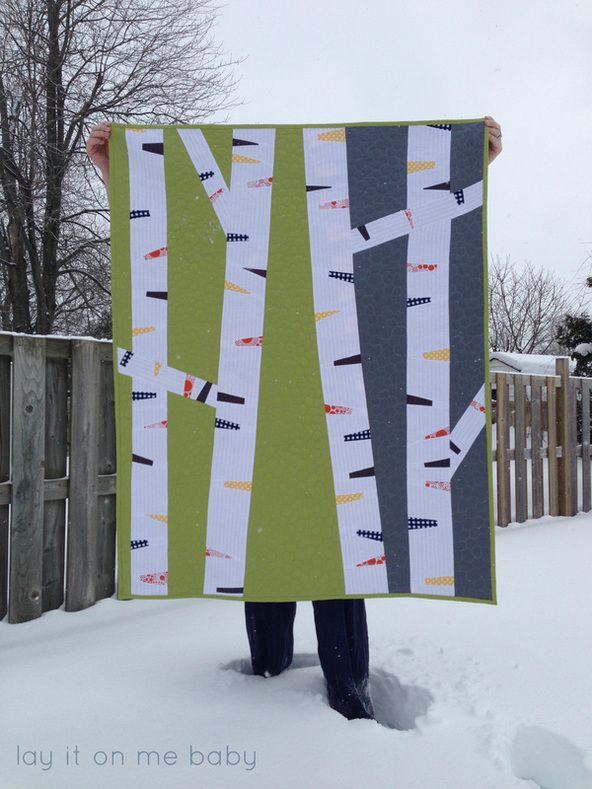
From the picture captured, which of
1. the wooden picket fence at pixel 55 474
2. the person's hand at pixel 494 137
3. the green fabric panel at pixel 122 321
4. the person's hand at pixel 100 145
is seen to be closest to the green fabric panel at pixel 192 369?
the green fabric panel at pixel 122 321

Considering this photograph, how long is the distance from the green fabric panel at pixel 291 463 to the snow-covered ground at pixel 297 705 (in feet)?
1.30

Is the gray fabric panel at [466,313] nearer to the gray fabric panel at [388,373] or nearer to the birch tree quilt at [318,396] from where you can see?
the birch tree quilt at [318,396]

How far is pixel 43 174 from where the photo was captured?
29.6 ft

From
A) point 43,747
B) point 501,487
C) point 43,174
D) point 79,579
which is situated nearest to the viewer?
point 43,747

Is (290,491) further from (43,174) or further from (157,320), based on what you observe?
(43,174)

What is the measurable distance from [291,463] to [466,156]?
1.04 metres

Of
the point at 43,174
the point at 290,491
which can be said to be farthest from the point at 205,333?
the point at 43,174

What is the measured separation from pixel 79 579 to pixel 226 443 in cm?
155

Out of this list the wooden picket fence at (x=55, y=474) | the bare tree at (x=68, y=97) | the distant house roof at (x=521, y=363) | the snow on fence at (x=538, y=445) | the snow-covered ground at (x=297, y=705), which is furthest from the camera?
the distant house roof at (x=521, y=363)

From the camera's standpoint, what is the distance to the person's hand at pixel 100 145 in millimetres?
1941

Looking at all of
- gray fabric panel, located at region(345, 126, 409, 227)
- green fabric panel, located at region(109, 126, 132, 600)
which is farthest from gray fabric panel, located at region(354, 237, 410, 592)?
green fabric panel, located at region(109, 126, 132, 600)

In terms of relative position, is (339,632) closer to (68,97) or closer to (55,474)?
(55,474)

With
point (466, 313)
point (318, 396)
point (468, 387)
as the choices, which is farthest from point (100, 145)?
point (468, 387)

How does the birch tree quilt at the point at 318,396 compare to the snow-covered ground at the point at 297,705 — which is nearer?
the snow-covered ground at the point at 297,705
